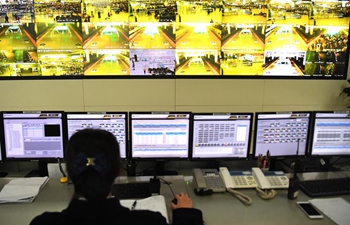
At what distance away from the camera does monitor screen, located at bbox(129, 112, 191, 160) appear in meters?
2.03

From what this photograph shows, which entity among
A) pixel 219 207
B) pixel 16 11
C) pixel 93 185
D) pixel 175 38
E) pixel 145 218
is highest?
pixel 16 11

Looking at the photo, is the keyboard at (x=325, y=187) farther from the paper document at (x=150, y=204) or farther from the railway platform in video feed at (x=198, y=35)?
the railway platform in video feed at (x=198, y=35)

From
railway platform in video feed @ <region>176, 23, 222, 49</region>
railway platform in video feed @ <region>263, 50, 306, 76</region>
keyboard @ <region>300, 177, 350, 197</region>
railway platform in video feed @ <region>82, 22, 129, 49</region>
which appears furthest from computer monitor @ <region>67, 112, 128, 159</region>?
railway platform in video feed @ <region>263, 50, 306, 76</region>

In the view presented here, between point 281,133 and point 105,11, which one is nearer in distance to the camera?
point 281,133

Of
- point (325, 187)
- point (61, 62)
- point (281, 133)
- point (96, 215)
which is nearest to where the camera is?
point (96, 215)

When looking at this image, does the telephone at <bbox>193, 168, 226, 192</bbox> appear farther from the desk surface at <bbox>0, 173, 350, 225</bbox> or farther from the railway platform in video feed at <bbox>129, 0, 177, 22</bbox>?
the railway platform in video feed at <bbox>129, 0, 177, 22</bbox>

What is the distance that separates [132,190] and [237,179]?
27.7 inches

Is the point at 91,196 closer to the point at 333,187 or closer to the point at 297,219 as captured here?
the point at 297,219

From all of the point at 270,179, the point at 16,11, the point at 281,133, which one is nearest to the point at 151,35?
the point at 16,11

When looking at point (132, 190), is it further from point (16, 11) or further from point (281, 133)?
point (16, 11)

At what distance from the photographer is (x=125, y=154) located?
2082 mm

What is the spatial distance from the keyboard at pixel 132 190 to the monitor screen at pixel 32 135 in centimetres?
56

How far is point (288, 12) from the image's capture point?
114 inches

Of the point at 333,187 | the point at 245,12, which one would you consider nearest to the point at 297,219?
the point at 333,187
